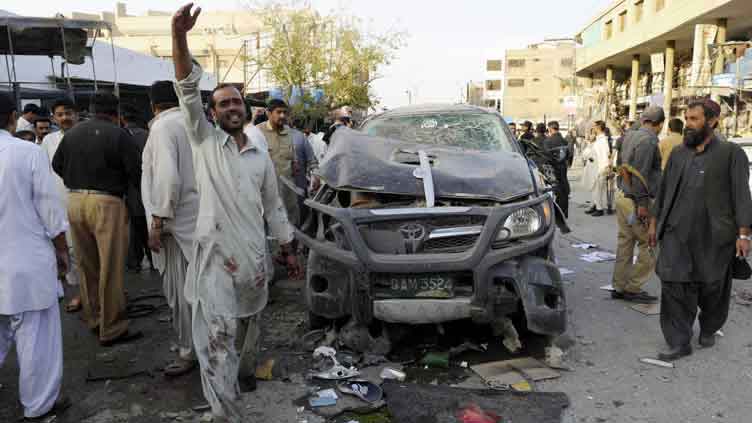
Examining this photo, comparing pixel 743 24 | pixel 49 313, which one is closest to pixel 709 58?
pixel 743 24

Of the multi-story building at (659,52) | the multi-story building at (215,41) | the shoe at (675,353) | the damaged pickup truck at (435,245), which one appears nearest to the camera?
the damaged pickup truck at (435,245)

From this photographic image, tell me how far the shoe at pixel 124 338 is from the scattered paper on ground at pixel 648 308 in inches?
170

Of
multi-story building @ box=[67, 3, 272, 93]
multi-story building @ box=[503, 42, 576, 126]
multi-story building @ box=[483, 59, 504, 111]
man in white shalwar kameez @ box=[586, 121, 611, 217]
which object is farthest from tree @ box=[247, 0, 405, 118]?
multi-story building @ box=[483, 59, 504, 111]

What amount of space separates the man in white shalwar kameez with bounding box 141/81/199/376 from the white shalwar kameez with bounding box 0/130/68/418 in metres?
0.60

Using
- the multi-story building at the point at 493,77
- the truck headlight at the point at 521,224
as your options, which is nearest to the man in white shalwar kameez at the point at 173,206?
the truck headlight at the point at 521,224

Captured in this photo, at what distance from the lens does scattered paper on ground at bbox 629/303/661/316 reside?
16.7 feet

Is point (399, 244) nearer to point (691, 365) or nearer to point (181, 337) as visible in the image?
point (181, 337)

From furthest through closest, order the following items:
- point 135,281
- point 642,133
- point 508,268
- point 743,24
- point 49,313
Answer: point 743,24, point 135,281, point 642,133, point 508,268, point 49,313

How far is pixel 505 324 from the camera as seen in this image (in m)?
4.04

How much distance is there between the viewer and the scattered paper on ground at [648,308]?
508 centimetres

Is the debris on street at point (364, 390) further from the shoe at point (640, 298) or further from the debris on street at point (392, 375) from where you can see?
the shoe at point (640, 298)

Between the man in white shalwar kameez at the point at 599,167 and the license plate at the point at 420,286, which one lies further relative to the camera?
the man in white shalwar kameez at the point at 599,167

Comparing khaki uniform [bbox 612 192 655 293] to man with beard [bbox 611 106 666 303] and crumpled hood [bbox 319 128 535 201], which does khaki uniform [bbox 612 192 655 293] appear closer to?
man with beard [bbox 611 106 666 303]

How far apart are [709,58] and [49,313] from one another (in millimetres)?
23853
